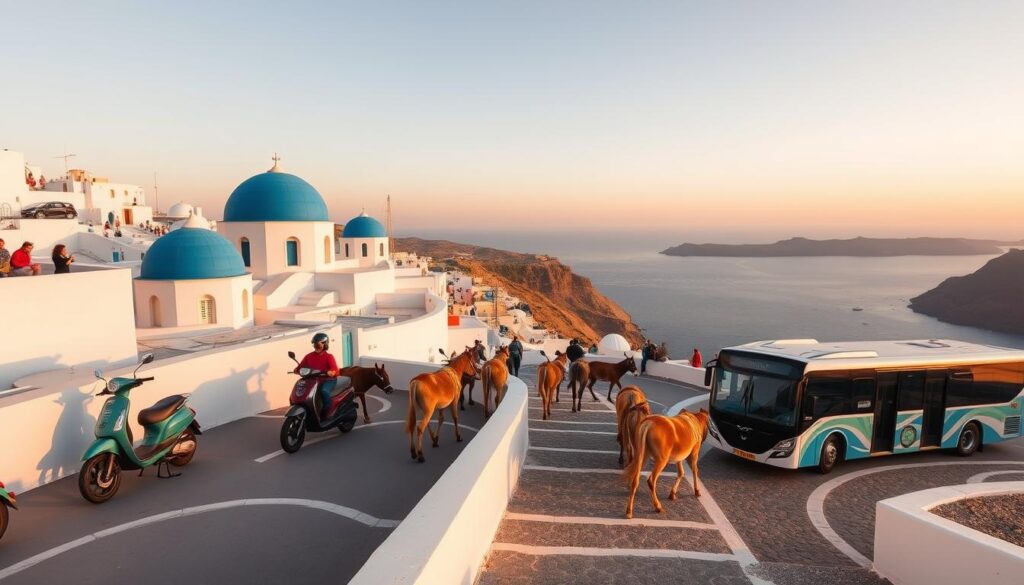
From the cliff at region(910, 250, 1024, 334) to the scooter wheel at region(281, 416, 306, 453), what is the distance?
140927 mm

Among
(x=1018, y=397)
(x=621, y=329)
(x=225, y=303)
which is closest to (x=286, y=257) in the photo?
(x=225, y=303)

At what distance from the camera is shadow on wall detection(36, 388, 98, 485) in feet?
24.1

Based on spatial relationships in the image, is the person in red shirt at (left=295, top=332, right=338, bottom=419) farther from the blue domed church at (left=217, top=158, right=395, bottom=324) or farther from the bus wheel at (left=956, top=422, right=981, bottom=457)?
the blue domed church at (left=217, top=158, right=395, bottom=324)

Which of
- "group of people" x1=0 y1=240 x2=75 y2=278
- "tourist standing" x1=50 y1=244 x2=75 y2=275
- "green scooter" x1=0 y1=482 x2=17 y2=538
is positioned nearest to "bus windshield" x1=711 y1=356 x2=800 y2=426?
"green scooter" x1=0 y1=482 x2=17 y2=538

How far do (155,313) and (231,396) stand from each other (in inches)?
534

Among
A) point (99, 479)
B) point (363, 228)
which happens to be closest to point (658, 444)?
point (99, 479)

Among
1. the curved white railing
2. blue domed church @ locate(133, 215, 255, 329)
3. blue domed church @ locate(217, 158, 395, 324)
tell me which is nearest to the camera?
the curved white railing

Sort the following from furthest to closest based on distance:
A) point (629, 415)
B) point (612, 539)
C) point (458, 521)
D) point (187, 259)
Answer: point (187, 259), point (629, 415), point (612, 539), point (458, 521)

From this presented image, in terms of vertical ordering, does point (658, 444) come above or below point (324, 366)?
below

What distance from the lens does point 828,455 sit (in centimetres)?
888

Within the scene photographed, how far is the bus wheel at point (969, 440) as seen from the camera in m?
10.1

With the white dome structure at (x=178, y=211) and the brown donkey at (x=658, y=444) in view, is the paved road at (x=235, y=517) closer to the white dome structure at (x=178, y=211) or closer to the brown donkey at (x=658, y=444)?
the brown donkey at (x=658, y=444)

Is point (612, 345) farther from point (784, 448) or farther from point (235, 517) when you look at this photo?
point (235, 517)

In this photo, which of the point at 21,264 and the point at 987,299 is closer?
the point at 21,264
